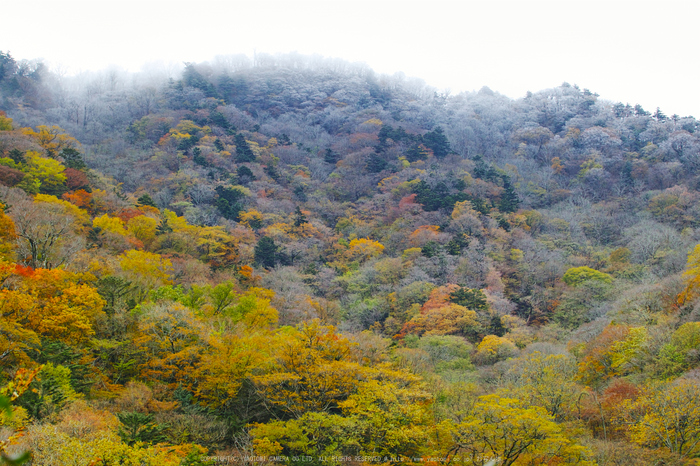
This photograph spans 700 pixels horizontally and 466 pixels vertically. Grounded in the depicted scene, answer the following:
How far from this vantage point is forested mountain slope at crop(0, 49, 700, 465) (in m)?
16.9

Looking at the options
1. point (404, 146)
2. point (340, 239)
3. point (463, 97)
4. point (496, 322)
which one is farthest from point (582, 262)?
point (463, 97)

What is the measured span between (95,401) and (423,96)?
95520 mm

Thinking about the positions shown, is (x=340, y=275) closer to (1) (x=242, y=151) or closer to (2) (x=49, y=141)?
(1) (x=242, y=151)

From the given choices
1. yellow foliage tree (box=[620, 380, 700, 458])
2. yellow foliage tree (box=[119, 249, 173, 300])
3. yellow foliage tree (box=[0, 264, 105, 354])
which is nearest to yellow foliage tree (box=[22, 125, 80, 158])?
yellow foliage tree (box=[119, 249, 173, 300])

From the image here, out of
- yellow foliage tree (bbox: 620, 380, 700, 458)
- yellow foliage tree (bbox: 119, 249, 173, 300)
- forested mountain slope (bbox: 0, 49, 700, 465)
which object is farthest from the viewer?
yellow foliage tree (bbox: 119, 249, 173, 300)

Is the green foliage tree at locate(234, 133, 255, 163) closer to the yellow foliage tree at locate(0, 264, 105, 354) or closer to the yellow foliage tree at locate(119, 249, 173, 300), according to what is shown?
the yellow foliage tree at locate(119, 249, 173, 300)

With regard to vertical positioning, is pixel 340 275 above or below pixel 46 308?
below

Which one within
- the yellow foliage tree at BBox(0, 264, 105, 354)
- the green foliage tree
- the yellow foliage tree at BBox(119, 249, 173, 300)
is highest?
the green foliage tree

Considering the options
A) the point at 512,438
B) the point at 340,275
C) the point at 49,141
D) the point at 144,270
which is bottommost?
the point at 340,275

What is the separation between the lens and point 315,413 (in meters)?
17.3

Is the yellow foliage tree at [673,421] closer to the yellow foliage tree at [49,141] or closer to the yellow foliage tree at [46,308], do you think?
the yellow foliage tree at [46,308]

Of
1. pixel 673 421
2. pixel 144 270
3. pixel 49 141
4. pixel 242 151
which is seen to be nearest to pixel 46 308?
pixel 144 270

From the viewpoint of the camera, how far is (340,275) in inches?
1730

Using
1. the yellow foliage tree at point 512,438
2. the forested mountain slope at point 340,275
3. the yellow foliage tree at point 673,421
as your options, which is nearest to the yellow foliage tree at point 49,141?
the forested mountain slope at point 340,275
